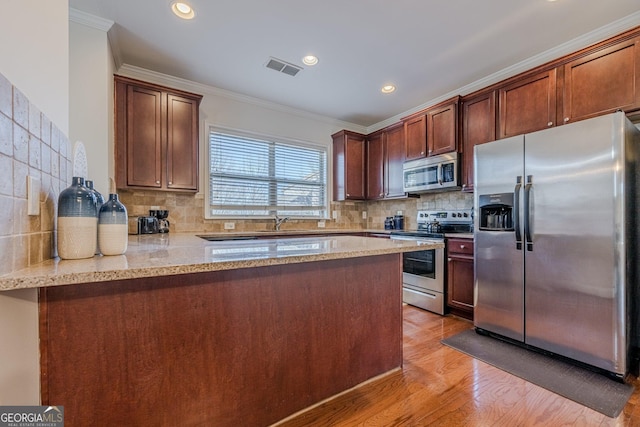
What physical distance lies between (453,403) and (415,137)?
306 cm

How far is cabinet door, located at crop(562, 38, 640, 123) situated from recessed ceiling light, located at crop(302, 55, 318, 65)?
2256 millimetres

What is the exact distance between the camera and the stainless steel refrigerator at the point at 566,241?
6.11ft

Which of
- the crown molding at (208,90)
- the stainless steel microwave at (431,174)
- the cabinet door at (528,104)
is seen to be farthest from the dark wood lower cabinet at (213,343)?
the crown molding at (208,90)

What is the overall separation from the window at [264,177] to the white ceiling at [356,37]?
818mm

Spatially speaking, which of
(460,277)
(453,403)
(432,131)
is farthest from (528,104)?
(453,403)

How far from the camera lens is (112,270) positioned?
0.85 metres

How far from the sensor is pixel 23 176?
2.93 feet

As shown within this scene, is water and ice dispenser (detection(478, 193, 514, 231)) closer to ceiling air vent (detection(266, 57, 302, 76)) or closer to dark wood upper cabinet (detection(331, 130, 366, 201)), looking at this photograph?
dark wood upper cabinet (detection(331, 130, 366, 201))

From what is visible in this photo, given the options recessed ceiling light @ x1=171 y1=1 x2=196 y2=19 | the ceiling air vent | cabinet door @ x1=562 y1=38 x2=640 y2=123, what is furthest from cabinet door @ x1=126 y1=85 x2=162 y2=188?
cabinet door @ x1=562 y1=38 x2=640 y2=123

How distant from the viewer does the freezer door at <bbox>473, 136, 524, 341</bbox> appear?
2.34 metres

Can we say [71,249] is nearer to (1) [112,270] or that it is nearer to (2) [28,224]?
(2) [28,224]

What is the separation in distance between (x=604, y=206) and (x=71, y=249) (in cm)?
299

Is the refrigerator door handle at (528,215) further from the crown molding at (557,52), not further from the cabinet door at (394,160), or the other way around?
the cabinet door at (394,160)

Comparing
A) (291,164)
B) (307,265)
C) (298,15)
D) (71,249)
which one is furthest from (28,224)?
(291,164)
